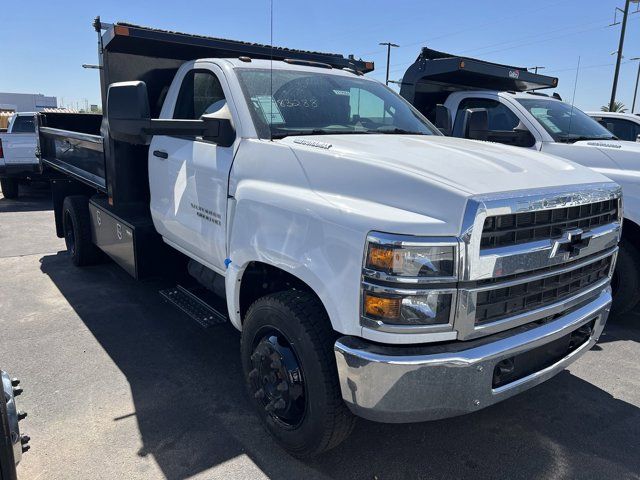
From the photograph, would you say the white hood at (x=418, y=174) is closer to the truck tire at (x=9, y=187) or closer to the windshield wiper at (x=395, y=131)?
the windshield wiper at (x=395, y=131)

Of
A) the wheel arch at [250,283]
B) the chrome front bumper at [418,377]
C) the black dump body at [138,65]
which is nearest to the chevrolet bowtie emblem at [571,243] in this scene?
the chrome front bumper at [418,377]

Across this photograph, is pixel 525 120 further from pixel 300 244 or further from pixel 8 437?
pixel 8 437

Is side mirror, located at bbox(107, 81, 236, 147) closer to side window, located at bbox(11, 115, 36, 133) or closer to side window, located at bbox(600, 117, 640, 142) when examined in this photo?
side window, located at bbox(600, 117, 640, 142)

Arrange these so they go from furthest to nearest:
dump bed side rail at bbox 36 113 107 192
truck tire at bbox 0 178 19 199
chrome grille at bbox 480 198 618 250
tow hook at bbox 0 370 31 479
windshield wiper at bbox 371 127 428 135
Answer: truck tire at bbox 0 178 19 199 < dump bed side rail at bbox 36 113 107 192 < windshield wiper at bbox 371 127 428 135 < chrome grille at bbox 480 198 618 250 < tow hook at bbox 0 370 31 479

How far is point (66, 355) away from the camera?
13.0 feet

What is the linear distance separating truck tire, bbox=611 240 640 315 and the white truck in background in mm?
3378

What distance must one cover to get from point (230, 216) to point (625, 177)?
3738 mm

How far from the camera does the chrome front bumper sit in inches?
85.7

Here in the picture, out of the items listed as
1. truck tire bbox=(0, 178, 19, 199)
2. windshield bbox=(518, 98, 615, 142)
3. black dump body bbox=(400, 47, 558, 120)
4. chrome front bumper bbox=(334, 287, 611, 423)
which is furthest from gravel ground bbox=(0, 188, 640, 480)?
truck tire bbox=(0, 178, 19, 199)

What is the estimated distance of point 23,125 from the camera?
39.5 feet

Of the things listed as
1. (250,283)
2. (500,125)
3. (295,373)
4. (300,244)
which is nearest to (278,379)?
(295,373)

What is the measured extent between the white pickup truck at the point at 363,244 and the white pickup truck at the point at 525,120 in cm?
182

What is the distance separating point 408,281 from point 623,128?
279 inches

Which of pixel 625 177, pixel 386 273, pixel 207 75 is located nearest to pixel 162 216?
pixel 207 75
